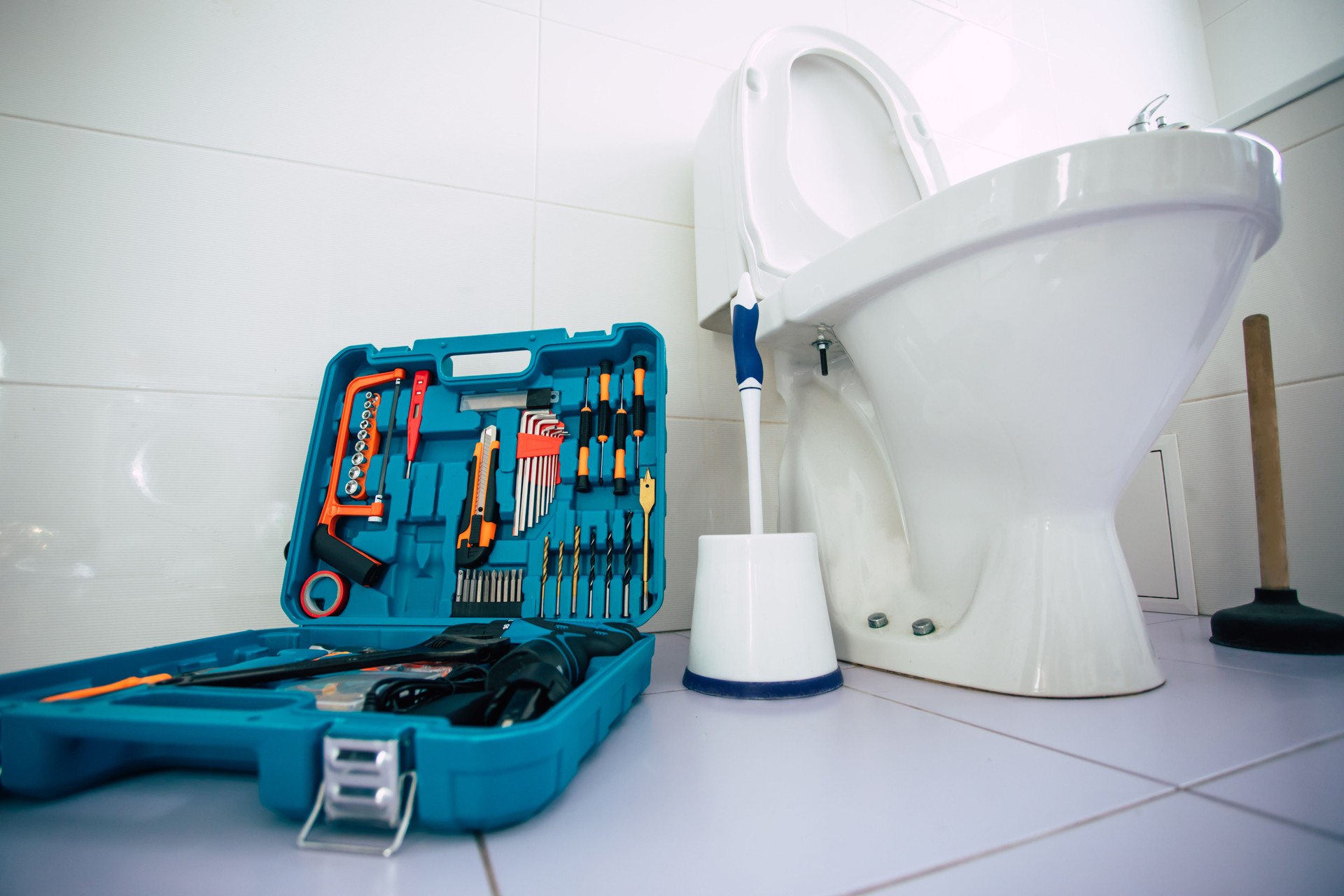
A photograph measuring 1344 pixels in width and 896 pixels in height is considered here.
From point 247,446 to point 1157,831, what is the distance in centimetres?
96

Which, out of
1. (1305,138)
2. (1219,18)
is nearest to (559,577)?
(1305,138)

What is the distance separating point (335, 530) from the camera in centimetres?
69

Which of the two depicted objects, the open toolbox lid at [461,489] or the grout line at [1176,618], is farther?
the grout line at [1176,618]

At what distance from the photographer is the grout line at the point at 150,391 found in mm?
724

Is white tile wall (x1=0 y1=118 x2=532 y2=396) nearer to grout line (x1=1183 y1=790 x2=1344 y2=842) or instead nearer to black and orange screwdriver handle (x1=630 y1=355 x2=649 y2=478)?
black and orange screwdriver handle (x1=630 y1=355 x2=649 y2=478)

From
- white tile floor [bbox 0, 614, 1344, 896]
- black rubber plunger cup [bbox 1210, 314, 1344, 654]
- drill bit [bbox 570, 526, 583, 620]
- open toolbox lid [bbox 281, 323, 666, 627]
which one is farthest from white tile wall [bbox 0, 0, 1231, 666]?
black rubber plunger cup [bbox 1210, 314, 1344, 654]

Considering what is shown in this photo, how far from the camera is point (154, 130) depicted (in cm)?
81

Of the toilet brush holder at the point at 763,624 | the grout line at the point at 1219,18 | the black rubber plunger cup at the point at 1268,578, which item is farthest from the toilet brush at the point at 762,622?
the grout line at the point at 1219,18

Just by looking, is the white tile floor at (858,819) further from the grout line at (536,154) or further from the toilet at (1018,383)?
the grout line at (536,154)

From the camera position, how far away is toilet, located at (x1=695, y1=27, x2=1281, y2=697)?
46 centimetres

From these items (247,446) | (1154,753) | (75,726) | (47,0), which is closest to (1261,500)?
(1154,753)

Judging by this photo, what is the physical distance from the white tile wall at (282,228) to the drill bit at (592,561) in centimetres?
23

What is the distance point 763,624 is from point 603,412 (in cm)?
33

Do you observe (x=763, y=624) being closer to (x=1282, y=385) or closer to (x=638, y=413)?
(x=638, y=413)
